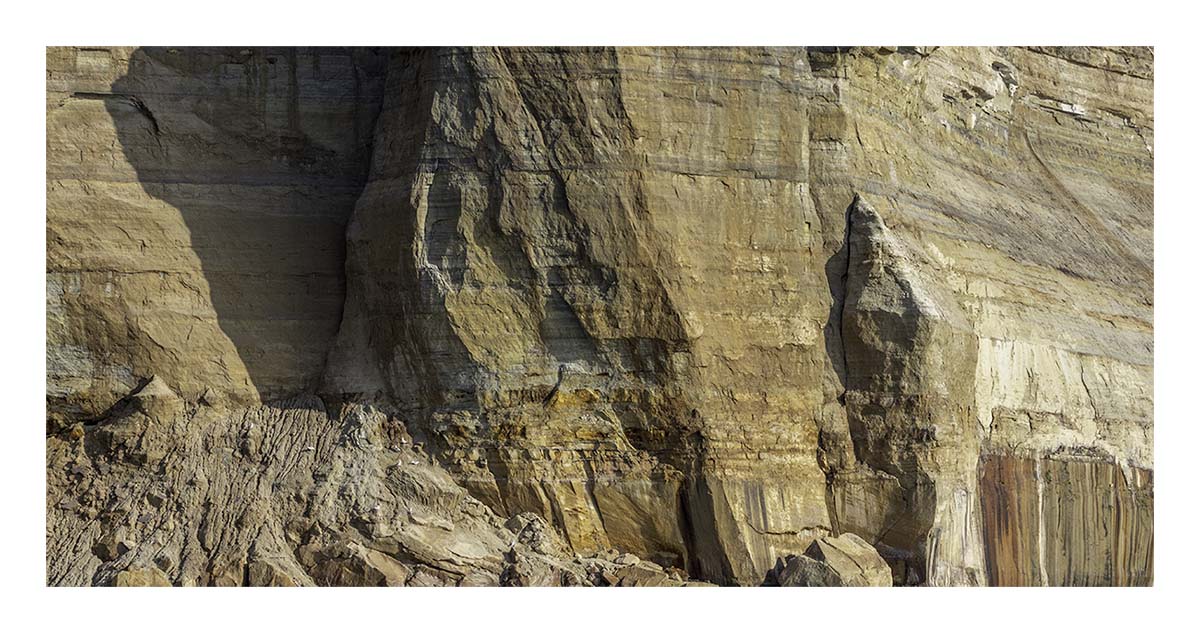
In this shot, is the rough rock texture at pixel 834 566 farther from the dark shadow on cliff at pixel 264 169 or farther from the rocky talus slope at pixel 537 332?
the dark shadow on cliff at pixel 264 169

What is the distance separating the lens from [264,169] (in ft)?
75.6

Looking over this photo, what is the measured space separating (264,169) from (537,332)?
3.94 metres

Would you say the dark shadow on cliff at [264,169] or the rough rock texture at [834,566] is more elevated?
the dark shadow on cliff at [264,169]

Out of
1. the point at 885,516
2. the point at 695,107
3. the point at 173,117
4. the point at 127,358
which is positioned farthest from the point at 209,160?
the point at 885,516

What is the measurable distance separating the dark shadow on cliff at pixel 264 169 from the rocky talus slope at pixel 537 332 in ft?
0.11

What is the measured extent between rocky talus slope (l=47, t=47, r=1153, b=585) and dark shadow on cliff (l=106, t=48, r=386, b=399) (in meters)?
0.03

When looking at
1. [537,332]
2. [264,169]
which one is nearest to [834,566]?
[537,332]

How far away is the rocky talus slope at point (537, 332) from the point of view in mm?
21188

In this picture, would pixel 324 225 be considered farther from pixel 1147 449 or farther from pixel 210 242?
pixel 1147 449

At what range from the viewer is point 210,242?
22.7 meters

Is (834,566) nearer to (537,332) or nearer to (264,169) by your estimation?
(537,332)

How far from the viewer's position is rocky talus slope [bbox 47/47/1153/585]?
21.2 metres

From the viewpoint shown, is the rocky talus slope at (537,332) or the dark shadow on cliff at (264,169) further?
the dark shadow on cliff at (264,169)

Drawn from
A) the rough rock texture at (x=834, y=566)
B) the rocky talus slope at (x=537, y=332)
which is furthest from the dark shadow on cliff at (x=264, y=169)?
the rough rock texture at (x=834, y=566)
